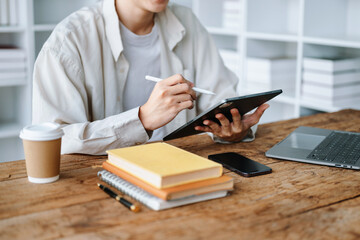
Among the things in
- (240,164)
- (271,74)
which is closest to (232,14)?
(271,74)

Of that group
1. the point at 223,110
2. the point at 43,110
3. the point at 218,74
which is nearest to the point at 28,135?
the point at 43,110

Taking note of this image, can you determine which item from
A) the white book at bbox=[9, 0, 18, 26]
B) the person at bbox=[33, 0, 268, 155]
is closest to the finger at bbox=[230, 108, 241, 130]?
the person at bbox=[33, 0, 268, 155]

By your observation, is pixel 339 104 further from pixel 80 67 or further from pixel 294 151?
pixel 80 67

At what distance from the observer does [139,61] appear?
183 cm

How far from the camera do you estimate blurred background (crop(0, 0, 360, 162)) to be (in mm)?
2744

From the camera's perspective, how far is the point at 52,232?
0.84 m

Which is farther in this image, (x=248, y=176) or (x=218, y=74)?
(x=218, y=74)

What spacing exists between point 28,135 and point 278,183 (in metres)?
0.59

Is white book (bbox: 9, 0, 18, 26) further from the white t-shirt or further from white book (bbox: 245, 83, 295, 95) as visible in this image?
white book (bbox: 245, 83, 295, 95)

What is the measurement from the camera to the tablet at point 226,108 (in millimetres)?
1304

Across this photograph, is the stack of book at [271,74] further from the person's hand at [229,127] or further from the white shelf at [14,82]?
the person's hand at [229,127]

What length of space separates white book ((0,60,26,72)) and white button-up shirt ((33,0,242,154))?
1.26 meters

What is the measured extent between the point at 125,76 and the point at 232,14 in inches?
72.3

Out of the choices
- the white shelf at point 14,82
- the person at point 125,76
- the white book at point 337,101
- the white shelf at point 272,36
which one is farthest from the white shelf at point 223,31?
the white shelf at point 14,82
